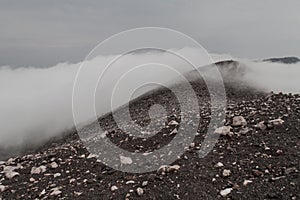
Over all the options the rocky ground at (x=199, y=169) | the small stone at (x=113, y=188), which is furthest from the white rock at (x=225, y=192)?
the small stone at (x=113, y=188)

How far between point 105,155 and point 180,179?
252 centimetres

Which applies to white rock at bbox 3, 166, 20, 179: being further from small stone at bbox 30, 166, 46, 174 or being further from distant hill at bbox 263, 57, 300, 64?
distant hill at bbox 263, 57, 300, 64

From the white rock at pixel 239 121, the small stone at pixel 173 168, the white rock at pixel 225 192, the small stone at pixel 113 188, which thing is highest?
the white rock at pixel 239 121

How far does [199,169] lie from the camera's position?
7.35 meters

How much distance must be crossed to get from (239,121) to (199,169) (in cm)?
218

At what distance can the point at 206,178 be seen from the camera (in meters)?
7.02

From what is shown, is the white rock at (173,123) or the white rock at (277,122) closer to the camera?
the white rock at (277,122)

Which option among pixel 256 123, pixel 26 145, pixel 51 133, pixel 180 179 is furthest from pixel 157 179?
pixel 26 145

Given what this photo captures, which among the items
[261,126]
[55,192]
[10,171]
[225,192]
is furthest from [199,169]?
[10,171]

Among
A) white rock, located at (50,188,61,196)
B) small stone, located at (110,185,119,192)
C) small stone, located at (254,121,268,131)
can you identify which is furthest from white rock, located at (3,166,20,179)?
small stone, located at (254,121,268,131)

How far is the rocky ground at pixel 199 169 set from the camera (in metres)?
6.65

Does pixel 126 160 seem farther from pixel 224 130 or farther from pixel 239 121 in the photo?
pixel 239 121

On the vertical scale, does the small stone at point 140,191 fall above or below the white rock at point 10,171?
above

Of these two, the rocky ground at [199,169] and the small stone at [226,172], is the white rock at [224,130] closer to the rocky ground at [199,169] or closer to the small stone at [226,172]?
the rocky ground at [199,169]
